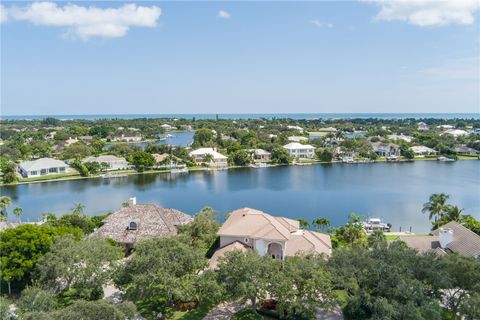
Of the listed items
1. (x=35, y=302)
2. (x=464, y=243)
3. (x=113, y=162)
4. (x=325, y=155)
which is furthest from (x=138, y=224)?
(x=325, y=155)

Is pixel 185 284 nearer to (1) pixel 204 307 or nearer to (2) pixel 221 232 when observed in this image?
(1) pixel 204 307

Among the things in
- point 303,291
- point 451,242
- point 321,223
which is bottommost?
point 321,223

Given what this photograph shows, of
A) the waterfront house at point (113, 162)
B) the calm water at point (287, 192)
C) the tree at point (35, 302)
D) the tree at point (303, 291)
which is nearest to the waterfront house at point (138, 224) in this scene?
the tree at point (35, 302)

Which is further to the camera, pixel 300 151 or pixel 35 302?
pixel 300 151

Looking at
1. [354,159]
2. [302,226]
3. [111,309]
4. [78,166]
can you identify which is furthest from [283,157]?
[111,309]

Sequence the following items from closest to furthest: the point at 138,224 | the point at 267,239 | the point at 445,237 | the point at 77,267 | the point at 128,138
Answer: the point at 77,267, the point at 267,239, the point at 445,237, the point at 138,224, the point at 128,138

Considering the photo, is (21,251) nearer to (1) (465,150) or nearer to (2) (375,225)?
(2) (375,225)

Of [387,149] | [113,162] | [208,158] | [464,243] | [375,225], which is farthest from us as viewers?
[387,149]

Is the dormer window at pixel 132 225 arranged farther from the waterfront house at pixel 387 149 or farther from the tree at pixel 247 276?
the waterfront house at pixel 387 149
